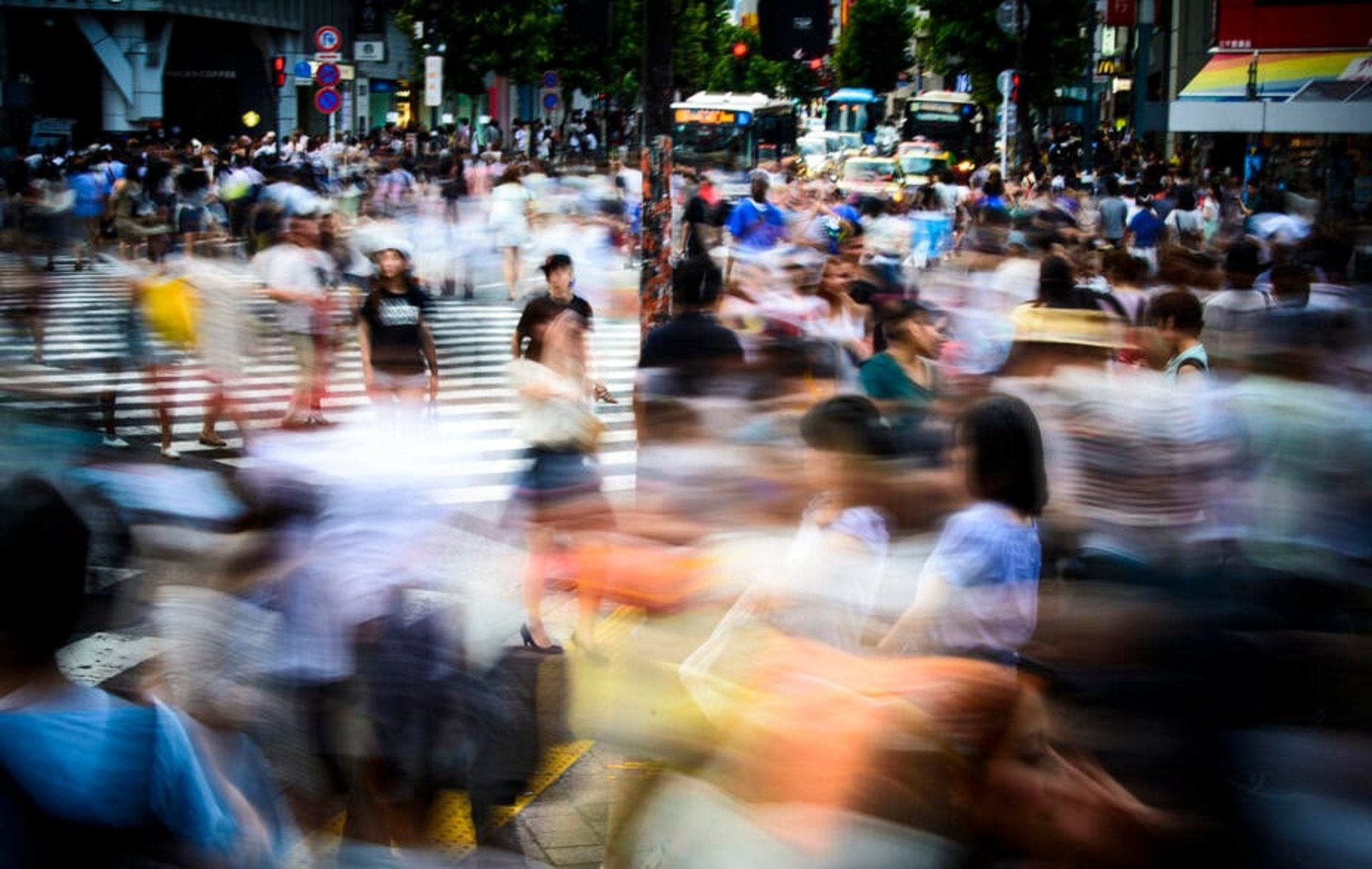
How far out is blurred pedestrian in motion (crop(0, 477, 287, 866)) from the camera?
3023 millimetres

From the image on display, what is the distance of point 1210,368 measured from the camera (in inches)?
291

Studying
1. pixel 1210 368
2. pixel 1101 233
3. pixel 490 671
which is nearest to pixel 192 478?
pixel 490 671

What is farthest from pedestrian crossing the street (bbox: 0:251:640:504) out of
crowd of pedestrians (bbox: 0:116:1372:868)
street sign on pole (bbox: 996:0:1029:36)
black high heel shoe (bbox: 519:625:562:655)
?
street sign on pole (bbox: 996:0:1029:36)

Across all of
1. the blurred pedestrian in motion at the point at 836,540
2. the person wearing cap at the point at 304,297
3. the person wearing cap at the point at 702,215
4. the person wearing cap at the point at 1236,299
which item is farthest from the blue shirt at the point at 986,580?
the person wearing cap at the point at 702,215

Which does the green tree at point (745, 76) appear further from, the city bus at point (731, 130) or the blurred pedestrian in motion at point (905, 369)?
the blurred pedestrian in motion at point (905, 369)

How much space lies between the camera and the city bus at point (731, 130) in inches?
2055

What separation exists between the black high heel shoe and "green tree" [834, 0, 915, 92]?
306ft

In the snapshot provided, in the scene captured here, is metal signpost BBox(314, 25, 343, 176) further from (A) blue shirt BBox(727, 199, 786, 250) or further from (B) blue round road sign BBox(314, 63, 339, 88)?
(A) blue shirt BBox(727, 199, 786, 250)

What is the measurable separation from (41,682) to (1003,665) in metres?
2.09

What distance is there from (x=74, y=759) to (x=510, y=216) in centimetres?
1877

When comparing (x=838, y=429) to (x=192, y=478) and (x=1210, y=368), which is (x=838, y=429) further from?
(x=1210, y=368)

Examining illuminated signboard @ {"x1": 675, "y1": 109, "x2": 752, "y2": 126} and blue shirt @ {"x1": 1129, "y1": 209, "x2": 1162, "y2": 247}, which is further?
illuminated signboard @ {"x1": 675, "y1": 109, "x2": 752, "y2": 126}

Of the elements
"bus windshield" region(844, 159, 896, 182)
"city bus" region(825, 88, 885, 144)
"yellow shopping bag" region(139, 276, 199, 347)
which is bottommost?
"yellow shopping bag" region(139, 276, 199, 347)

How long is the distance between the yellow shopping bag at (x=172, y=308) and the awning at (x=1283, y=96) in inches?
723
